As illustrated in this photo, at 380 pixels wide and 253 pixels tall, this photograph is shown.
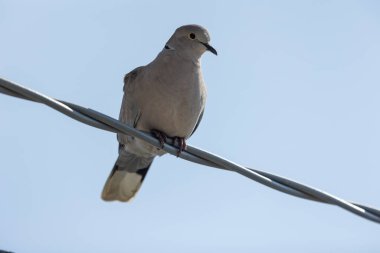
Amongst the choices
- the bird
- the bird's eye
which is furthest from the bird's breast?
the bird's eye

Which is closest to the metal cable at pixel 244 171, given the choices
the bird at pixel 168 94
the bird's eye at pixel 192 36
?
the bird at pixel 168 94

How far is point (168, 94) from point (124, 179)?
1206 mm

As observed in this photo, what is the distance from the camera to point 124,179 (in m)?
6.38

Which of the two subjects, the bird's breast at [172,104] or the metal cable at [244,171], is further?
the bird's breast at [172,104]

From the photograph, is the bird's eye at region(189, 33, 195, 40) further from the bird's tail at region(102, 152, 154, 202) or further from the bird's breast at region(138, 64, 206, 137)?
the bird's tail at region(102, 152, 154, 202)

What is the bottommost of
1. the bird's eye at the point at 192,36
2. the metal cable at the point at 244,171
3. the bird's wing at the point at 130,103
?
the metal cable at the point at 244,171

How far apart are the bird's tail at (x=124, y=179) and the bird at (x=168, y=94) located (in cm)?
15

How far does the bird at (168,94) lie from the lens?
5480 millimetres

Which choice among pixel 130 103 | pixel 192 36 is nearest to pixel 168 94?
pixel 130 103

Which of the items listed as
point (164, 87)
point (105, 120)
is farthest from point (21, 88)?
point (164, 87)

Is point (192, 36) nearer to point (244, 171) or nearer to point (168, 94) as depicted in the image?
point (168, 94)

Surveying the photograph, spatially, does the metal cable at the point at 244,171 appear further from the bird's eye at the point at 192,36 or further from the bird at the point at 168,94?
the bird's eye at the point at 192,36

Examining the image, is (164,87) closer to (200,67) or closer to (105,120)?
(200,67)

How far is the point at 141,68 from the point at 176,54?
0.30 metres
